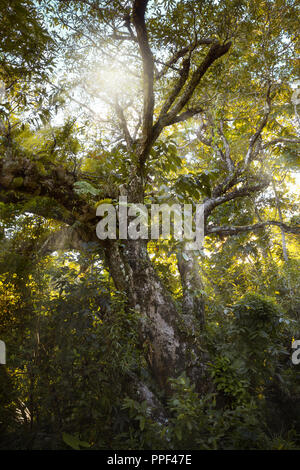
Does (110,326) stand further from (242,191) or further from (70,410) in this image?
(242,191)

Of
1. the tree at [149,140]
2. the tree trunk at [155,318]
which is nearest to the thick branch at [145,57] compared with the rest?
the tree at [149,140]

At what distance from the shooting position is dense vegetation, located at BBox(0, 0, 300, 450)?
2.41 metres

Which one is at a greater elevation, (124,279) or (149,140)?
(149,140)

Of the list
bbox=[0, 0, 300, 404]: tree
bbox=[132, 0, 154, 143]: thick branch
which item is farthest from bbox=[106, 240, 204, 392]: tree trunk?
bbox=[132, 0, 154, 143]: thick branch

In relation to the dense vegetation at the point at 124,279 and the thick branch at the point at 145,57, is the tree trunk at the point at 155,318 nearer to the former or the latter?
the dense vegetation at the point at 124,279

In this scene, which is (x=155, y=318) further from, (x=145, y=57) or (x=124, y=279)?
(x=145, y=57)

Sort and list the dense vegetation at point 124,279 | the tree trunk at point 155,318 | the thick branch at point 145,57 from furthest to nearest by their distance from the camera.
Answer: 1. the tree trunk at point 155,318
2. the thick branch at point 145,57
3. the dense vegetation at point 124,279

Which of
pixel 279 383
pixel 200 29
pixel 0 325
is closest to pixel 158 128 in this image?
pixel 200 29

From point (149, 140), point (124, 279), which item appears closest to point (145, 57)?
point (149, 140)

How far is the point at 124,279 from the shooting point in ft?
11.8

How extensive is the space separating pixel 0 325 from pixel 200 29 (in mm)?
5525

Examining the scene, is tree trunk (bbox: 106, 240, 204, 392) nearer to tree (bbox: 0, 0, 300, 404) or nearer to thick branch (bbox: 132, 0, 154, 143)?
tree (bbox: 0, 0, 300, 404)

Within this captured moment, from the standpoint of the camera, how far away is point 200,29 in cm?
415

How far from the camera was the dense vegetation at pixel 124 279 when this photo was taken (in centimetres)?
241
